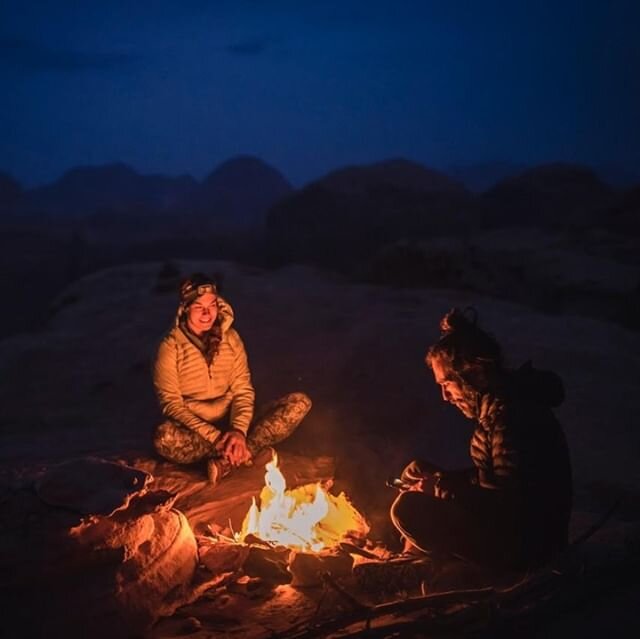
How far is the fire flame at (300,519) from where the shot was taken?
13.5 feet

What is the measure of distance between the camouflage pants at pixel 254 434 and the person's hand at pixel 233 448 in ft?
0.34

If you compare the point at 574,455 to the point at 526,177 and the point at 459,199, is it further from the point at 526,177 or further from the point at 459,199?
the point at 526,177

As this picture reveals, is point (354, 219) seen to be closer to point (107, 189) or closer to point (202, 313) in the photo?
point (202, 313)

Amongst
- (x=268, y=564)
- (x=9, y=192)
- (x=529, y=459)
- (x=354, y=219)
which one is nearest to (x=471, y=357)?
(x=529, y=459)

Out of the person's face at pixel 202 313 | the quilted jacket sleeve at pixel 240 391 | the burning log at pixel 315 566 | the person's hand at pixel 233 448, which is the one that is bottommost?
the burning log at pixel 315 566

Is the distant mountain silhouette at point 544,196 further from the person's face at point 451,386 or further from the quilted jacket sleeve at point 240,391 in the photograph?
the person's face at point 451,386

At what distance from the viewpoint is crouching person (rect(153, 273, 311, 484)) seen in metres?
4.90

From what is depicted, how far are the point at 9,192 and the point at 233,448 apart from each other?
2513 inches

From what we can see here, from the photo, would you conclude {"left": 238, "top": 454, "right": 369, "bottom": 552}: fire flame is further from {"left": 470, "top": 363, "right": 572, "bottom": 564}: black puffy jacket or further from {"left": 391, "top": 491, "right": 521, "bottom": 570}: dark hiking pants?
{"left": 470, "top": 363, "right": 572, "bottom": 564}: black puffy jacket

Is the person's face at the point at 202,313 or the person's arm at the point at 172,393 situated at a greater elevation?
the person's face at the point at 202,313

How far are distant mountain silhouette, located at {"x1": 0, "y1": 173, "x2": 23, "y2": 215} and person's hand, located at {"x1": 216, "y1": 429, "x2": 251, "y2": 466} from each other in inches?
2275

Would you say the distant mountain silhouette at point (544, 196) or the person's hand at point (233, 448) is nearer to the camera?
the person's hand at point (233, 448)

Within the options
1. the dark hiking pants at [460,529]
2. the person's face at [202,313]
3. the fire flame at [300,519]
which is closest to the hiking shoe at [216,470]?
the fire flame at [300,519]

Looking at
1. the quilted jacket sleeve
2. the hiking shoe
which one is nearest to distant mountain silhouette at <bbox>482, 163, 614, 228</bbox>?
the quilted jacket sleeve
